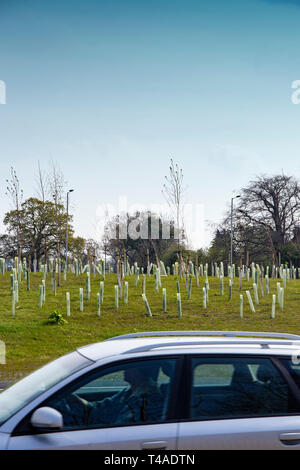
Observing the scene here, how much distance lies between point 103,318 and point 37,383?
47.5 feet

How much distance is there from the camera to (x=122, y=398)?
3861 millimetres

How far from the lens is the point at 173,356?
3859 millimetres

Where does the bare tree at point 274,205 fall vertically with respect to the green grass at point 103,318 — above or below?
above

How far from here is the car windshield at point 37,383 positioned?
149 inches

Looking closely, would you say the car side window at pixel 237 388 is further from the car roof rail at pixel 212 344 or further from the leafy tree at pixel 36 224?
the leafy tree at pixel 36 224

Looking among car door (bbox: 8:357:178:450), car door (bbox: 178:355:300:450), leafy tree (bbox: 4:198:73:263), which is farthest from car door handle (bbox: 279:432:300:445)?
leafy tree (bbox: 4:198:73:263)

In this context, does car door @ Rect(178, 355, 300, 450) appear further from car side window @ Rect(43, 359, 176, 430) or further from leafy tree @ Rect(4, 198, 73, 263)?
leafy tree @ Rect(4, 198, 73, 263)

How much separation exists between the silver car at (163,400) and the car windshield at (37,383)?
11mm

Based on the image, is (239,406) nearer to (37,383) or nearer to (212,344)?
(212,344)

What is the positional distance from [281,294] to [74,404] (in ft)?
58.7

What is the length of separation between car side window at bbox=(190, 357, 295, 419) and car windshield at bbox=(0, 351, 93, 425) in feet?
2.56

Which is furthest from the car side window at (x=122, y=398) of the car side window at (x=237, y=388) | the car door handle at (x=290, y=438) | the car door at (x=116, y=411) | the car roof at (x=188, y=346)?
the car door handle at (x=290, y=438)

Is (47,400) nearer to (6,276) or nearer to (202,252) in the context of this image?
(6,276)

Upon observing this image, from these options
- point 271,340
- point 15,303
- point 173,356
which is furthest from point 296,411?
point 15,303
